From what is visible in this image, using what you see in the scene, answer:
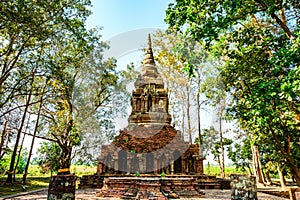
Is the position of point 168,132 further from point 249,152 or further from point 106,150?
point 249,152

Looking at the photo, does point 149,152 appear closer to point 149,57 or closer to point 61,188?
point 149,57

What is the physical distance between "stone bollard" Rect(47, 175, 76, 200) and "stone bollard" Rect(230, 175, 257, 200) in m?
3.27

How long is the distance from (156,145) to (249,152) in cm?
1476

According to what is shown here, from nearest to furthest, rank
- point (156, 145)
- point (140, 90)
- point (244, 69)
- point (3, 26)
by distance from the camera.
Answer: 1. point (244, 69)
2. point (3, 26)
3. point (156, 145)
4. point (140, 90)

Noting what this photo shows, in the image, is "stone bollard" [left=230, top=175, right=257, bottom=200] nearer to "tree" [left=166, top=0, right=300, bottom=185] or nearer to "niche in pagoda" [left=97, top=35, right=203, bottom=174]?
"tree" [left=166, top=0, right=300, bottom=185]

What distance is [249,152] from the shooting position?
88.0 ft

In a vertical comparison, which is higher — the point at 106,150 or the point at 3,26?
the point at 3,26

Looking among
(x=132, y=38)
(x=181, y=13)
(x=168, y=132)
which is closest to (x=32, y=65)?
(x=181, y=13)

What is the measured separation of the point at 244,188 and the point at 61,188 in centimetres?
361

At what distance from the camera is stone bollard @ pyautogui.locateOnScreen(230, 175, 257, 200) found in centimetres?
479

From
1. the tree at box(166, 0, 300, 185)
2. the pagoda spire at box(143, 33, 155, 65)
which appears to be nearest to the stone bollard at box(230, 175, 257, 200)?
the tree at box(166, 0, 300, 185)

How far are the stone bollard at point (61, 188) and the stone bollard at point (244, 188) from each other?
327 centimetres

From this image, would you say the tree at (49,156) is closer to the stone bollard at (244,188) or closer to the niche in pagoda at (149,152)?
the niche in pagoda at (149,152)

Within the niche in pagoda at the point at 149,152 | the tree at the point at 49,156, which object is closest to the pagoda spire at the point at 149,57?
the niche in pagoda at the point at 149,152
